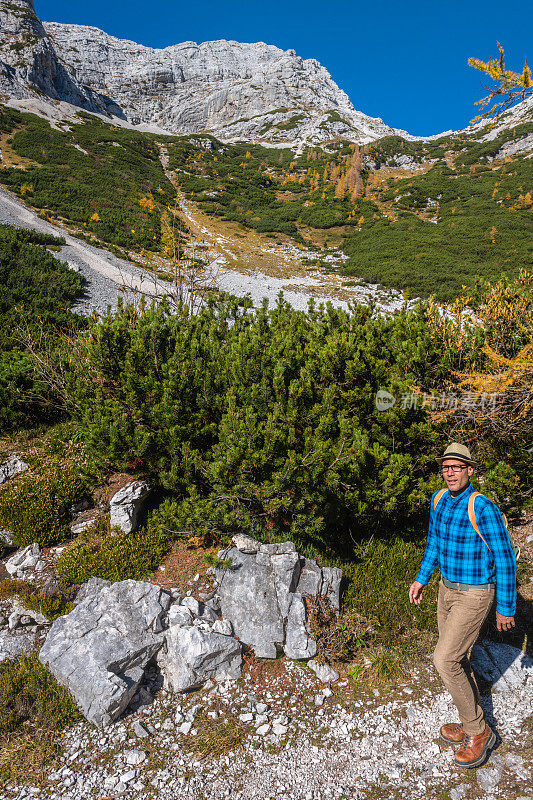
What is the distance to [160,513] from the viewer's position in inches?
185

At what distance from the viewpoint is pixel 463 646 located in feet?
9.84

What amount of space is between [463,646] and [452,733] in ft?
2.99

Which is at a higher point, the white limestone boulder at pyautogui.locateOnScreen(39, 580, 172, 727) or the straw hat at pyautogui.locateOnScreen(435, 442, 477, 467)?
the straw hat at pyautogui.locateOnScreen(435, 442, 477, 467)

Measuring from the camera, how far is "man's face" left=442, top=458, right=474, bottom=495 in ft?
9.74

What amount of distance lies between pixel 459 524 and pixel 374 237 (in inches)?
1400

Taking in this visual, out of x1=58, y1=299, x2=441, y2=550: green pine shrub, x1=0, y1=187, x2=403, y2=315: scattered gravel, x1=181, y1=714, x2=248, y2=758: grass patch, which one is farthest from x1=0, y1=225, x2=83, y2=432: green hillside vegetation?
x1=181, y1=714, x2=248, y2=758: grass patch

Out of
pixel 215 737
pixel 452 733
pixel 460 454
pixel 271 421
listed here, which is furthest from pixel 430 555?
pixel 215 737

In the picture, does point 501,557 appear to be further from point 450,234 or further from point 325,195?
point 325,195

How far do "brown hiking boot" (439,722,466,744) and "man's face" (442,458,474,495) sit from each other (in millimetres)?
2057

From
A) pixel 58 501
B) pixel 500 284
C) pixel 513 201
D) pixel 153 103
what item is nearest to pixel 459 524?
pixel 500 284

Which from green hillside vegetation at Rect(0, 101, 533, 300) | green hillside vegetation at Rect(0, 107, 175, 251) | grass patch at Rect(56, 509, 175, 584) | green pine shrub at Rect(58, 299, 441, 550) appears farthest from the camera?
green hillside vegetation at Rect(0, 107, 175, 251)

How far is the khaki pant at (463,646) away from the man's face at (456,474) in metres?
0.77

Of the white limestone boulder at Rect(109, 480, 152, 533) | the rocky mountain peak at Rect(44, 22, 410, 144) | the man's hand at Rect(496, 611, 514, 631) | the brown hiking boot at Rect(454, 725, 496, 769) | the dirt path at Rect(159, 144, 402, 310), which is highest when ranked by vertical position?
the rocky mountain peak at Rect(44, 22, 410, 144)

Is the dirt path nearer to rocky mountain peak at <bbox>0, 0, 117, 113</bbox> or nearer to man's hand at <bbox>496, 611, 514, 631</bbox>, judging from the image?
man's hand at <bbox>496, 611, 514, 631</bbox>
